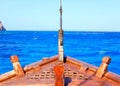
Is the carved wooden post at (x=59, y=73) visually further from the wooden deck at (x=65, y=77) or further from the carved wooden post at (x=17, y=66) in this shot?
the carved wooden post at (x=17, y=66)

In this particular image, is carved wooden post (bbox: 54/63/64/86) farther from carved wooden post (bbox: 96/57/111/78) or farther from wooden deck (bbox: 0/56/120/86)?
carved wooden post (bbox: 96/57/111/78)

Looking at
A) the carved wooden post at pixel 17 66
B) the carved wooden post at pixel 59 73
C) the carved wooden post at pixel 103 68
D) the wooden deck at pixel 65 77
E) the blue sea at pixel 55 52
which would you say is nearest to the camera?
the carved wooden post at pixel 59 73

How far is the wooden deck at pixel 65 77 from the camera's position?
712 cm

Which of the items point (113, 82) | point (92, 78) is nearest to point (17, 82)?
point (92, 78)

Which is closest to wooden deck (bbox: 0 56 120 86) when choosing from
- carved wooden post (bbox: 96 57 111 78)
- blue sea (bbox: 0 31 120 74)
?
carved wooden post (bbox: 96 57 111 78)

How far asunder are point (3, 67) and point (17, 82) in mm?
25803

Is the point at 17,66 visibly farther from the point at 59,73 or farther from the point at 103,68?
the point at 103,68

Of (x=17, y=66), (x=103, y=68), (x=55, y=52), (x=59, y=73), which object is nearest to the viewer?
(x=59, y=73)

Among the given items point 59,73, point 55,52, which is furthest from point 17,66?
point 55,52

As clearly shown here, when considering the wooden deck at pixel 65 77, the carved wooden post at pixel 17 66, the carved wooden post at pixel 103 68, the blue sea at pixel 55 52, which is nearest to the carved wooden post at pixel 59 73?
the wooden deck at pixel 65 77

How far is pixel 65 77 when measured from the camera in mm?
7715

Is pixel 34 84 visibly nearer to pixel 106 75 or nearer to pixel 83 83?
pixel 83 83

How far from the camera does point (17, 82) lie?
739 cm

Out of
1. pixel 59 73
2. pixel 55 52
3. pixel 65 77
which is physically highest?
pixel 59 73
